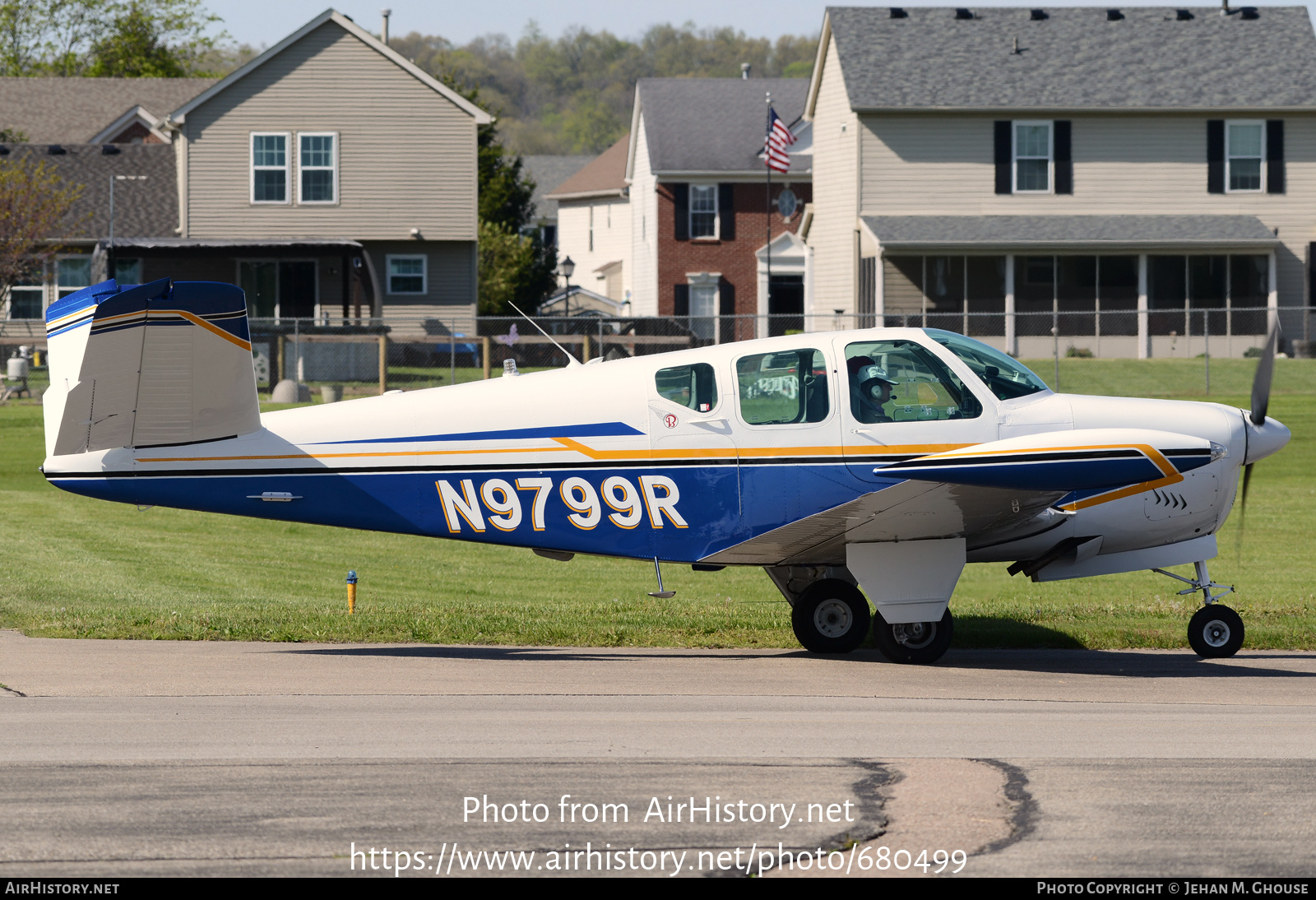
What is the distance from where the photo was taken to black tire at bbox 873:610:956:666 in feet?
36.0

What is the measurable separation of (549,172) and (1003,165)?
58.0 m

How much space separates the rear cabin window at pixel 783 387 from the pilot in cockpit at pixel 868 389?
0.21 m

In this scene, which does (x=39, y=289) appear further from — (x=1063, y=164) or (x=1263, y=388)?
(x=1263, y=388)

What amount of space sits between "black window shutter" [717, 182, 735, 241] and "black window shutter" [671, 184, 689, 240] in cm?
122

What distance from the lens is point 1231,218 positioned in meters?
39.8

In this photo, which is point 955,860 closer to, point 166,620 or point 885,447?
point 885,447

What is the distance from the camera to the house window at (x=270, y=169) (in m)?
40.1

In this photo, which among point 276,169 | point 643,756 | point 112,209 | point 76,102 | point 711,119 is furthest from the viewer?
point 711,119

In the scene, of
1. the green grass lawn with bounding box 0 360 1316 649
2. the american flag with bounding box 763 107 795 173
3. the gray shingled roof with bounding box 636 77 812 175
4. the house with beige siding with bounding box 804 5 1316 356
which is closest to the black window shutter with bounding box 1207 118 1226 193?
the house with beige siding with bounding box 804 5 1316 356

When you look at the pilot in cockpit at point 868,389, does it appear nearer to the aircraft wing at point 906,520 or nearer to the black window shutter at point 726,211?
the aircraft wing at point 906,520

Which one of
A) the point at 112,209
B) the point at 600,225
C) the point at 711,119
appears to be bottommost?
the point at 112,209

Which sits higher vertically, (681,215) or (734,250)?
(681,215)

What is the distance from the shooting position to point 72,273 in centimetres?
4322

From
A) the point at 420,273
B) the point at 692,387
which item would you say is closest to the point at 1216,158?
the point at 420,273
